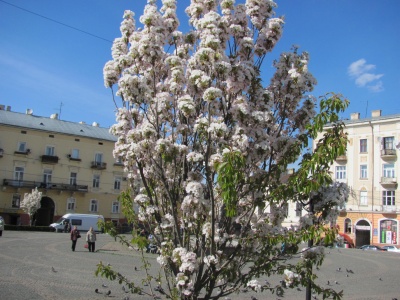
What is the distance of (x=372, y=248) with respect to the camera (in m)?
39.2

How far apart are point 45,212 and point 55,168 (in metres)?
5.41

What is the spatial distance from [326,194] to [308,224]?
0.43 metres

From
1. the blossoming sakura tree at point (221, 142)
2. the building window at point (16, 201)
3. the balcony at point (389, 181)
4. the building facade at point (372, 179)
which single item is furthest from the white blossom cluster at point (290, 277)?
the building window at point (16, 201)

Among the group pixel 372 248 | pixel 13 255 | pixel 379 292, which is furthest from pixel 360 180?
pixel 13 255

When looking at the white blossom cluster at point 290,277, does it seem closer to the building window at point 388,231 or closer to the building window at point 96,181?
the building window at point 388,231

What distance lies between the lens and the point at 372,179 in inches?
1697

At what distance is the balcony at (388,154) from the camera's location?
137ft

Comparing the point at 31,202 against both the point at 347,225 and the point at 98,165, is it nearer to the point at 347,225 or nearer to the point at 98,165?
the point at 98,165

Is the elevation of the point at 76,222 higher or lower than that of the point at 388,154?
lower

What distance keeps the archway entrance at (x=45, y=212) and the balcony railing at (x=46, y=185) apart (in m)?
1.85

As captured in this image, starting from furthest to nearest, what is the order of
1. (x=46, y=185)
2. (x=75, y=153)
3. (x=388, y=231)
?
1. (x=75, y=153)
2. (x=46, y=185)
3. (x=388, y=231)

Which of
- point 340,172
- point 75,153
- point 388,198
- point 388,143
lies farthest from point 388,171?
point 75,153

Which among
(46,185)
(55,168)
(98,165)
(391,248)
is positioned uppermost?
(98,165)

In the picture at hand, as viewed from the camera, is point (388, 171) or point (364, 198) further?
point (364, 198)
